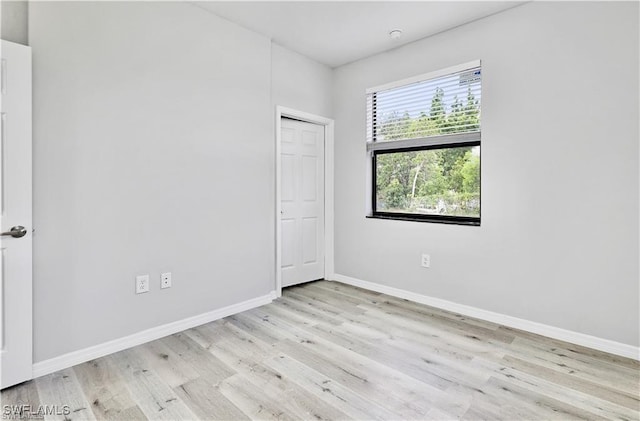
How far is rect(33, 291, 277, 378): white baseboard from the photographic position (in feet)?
6.93

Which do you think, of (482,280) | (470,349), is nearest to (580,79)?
(482,280)

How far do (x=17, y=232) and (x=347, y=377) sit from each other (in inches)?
80.7

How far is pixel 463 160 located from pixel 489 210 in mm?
530

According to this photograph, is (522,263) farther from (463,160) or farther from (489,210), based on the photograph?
(463,160)

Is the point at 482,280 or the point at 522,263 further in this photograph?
the point at 482,280

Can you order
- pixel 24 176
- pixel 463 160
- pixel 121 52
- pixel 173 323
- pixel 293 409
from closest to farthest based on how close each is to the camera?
1. pixel 293 409
2. pixel 24 176
3. pixel 121 52
4. pixel 173 323
5. pixel 463 160

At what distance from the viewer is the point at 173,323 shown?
271 centimetres

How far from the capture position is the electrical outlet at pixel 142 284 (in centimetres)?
251

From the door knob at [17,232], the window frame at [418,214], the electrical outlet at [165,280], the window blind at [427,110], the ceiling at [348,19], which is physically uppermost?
the ceiling at [348,19]

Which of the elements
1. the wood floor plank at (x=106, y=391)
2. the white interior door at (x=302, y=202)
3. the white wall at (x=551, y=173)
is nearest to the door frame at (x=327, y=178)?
the white interior door at (x=302, y=202)

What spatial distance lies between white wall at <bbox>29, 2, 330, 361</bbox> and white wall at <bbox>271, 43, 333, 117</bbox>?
18cm

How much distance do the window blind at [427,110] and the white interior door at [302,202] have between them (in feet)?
2.31

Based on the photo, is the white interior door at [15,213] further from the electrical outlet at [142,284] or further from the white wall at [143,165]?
the electrical outlet at [142,284]

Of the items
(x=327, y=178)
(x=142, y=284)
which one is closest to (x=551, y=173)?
(x=327, y=178)
